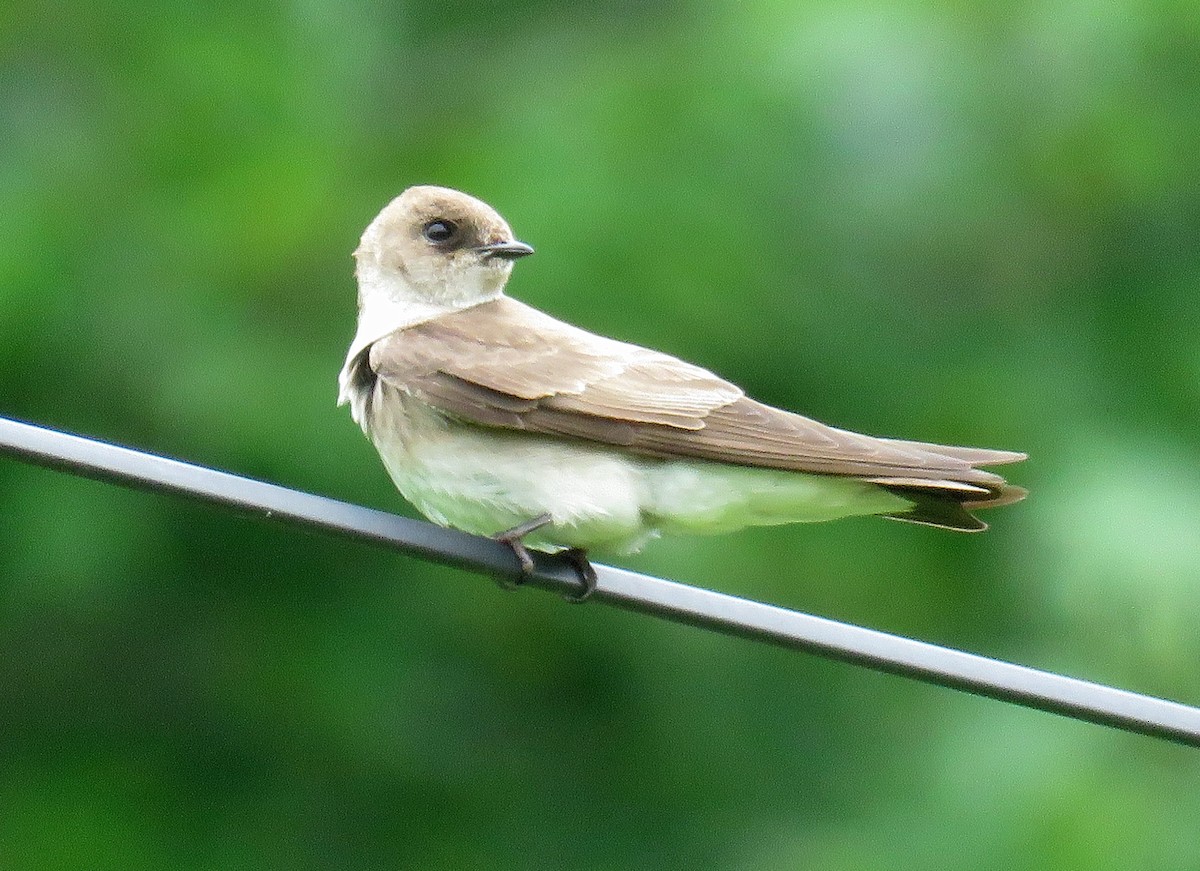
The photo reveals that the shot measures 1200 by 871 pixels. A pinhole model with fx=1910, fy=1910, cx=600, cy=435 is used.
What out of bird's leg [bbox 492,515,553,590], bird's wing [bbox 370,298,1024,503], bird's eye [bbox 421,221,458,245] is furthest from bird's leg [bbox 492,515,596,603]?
bird's eye [bbox 421,221,458,245]

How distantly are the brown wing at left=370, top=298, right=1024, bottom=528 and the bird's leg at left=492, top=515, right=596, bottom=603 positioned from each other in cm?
24

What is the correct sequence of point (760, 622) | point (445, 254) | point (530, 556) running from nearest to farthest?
point (760, 622) < point (530, 556) < point (445, 254)

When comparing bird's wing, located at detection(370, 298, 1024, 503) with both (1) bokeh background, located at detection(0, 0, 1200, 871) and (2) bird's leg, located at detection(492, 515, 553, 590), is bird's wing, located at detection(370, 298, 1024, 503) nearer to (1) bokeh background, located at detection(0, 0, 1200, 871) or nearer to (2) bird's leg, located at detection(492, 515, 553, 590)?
(2) bird's leg, located at detection(492, 515, 553, 590)

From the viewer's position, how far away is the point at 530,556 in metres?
3.93

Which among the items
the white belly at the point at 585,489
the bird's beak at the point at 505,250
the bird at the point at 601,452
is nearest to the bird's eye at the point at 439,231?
the bird's beak at the point at 505,250

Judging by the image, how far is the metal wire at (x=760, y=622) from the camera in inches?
110

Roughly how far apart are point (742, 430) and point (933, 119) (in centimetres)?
220

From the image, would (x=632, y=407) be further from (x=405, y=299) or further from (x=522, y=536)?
(x=405, y=299)

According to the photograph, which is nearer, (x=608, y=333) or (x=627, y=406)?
(x=627, y=406)

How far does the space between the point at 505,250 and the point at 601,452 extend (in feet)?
2.86

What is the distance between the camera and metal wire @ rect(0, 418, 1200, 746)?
279cm

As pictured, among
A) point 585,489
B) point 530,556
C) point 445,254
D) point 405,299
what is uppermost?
point 445,254

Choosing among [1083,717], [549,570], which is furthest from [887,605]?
[1083,717]

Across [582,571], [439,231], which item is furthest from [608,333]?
[582,571]
